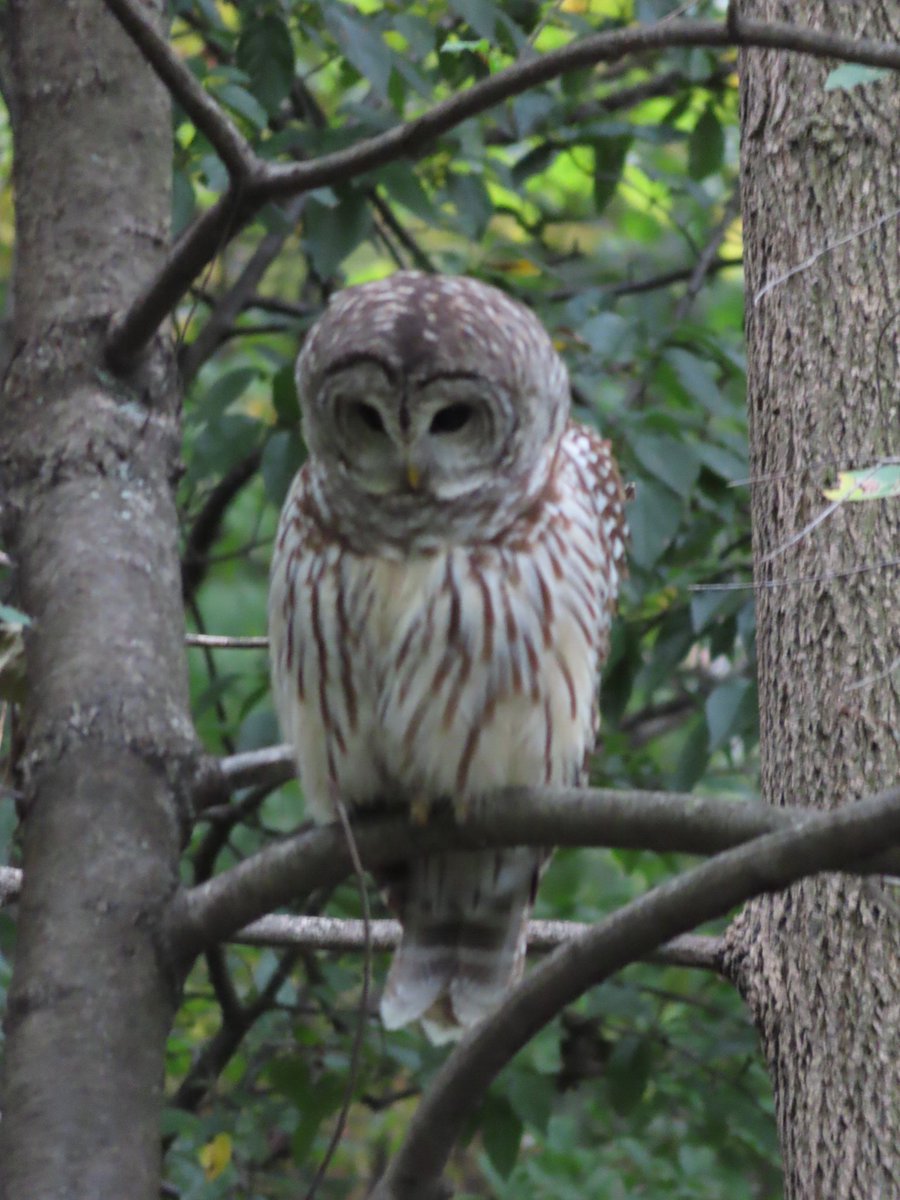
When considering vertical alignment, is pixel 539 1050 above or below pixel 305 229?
below

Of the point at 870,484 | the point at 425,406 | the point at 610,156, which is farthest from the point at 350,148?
the point at 610,156

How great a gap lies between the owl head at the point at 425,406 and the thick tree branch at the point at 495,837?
18.1 inches

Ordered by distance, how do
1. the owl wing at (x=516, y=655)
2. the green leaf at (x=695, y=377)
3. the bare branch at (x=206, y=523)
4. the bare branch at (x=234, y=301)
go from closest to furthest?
the owl wing at (x=516, y=655)
the green leaf at (x=695, y=377)
the bare branch at (x=234, y=301)
the bare branch at (x=206, y=523)

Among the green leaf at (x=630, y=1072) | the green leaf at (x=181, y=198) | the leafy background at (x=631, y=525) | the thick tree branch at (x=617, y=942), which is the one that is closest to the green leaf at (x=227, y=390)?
the leafy background at (x=631, y=525)

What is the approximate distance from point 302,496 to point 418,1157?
1096mm

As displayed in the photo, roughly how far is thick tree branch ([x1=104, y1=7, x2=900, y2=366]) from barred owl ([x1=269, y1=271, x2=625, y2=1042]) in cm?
22

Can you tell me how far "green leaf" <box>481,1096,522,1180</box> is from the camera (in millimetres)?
3973

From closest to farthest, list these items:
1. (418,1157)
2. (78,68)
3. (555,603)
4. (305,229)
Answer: (418,1157), (555,603), (78,68), (305,229)

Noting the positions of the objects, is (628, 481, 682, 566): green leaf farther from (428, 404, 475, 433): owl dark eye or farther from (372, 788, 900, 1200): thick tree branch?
(372, 788, 900, 1200): thick tree branch

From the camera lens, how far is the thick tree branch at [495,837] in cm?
196

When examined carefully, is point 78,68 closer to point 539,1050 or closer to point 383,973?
point 383,973

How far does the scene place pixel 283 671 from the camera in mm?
2850

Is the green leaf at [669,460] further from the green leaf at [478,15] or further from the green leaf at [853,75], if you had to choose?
the green leaf at [853,75]

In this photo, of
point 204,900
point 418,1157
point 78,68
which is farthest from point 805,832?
point 78,68
